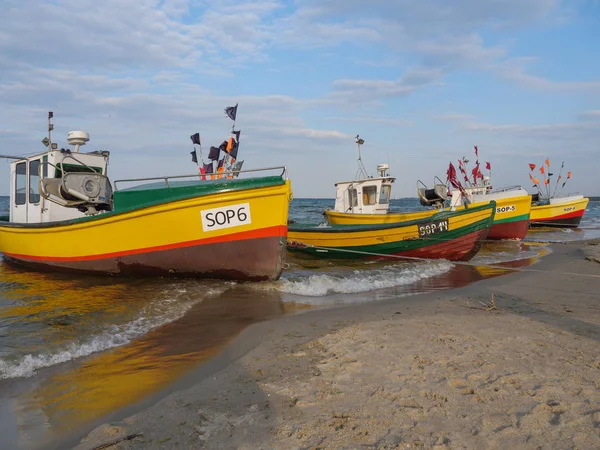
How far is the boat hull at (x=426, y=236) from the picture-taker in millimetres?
12117

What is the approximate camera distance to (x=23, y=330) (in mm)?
5535

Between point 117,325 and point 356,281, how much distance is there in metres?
4.71

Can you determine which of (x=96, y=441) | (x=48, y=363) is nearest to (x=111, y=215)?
(x=48, y=363)

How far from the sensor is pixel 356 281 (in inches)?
354

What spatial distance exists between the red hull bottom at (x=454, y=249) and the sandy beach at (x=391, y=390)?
6.69 metres

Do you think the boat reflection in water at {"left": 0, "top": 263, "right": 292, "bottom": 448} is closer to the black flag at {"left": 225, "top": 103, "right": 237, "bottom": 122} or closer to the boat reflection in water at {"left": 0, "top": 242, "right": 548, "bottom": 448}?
the boat reflection in water at {"left": 0, "top": 242, "right": 548, "bottom": 448}

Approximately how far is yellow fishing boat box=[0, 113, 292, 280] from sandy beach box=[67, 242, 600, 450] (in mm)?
2705

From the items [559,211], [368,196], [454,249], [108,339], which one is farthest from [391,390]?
[559,211]

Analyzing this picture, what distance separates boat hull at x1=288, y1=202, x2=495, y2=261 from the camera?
12117 millimetres

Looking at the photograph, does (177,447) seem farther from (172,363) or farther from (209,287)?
(209,287)

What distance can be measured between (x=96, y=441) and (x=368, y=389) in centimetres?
183

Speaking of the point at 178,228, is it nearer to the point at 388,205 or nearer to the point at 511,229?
the point at 388,205

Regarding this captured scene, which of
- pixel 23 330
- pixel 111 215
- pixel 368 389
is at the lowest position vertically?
pixel 23 330

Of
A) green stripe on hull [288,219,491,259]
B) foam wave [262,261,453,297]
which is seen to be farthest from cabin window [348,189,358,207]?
foam wave [262,261,453,297]
